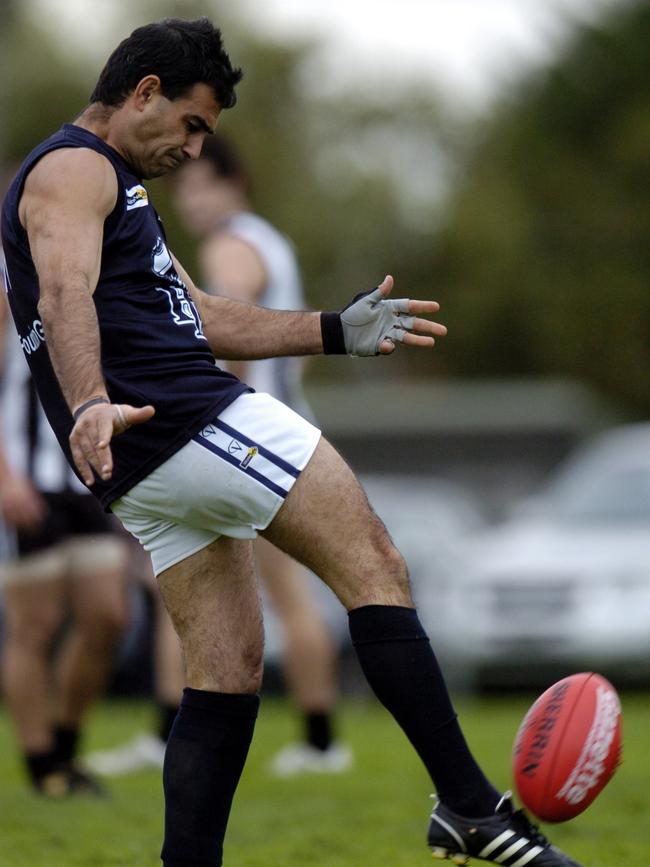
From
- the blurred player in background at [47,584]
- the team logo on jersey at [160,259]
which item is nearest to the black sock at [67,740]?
the blurred player in background at [47,584]

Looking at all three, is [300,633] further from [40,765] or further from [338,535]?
[338,535]

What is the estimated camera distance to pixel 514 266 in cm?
3859

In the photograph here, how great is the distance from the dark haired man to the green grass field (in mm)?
1057

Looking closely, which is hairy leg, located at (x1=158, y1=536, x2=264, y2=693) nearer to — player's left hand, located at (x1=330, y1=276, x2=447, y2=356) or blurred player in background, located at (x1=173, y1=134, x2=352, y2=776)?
player's left hand, located at (x1=330, y1=276, x2=447, y2=356)

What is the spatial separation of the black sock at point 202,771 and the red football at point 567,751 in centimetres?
68

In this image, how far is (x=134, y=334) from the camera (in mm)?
3928

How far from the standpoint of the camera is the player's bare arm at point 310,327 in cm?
434

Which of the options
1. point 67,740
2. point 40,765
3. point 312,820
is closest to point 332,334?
point 312,820

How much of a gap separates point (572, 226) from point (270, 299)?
30482 millimetres

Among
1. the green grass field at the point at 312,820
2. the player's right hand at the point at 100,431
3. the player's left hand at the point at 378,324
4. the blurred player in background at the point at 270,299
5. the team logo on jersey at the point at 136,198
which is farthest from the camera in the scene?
the blurred player in background at the point at 270,299

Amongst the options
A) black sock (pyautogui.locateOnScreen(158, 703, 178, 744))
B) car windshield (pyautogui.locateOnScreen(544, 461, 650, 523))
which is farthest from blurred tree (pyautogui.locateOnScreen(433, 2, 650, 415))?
black sock (pyautogui.locateOnScreen(158, 703, 178, 744))

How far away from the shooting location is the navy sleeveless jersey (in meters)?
3.89

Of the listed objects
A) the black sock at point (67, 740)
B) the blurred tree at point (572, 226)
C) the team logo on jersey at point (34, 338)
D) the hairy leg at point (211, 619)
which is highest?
the team logo on jersey at point (34, 338)

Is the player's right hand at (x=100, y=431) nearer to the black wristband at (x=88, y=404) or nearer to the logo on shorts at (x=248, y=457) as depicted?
the black wristband at (x=88, y=404)
